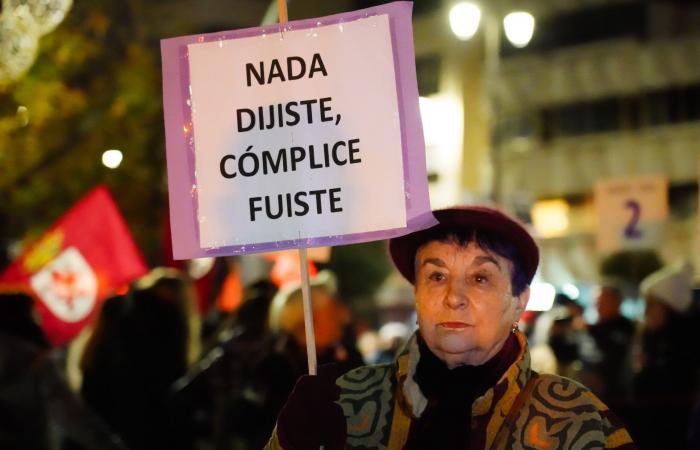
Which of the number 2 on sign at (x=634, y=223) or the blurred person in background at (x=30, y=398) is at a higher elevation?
the number 2 on sign at (x=634, y=223)

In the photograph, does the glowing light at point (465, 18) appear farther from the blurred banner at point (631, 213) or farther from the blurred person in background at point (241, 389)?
the blurred person in background at point (241, 389)

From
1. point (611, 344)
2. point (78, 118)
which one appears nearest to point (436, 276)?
point (611, 344)

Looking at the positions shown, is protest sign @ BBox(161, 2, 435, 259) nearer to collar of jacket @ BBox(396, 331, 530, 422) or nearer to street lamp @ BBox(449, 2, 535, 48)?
collar of jacket @ BBox(396, 331, 530, 422)

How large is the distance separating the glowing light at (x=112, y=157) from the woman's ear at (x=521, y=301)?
15807 mm

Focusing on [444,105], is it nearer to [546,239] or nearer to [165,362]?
[546,239]

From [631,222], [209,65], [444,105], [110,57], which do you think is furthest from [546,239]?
[209,65]

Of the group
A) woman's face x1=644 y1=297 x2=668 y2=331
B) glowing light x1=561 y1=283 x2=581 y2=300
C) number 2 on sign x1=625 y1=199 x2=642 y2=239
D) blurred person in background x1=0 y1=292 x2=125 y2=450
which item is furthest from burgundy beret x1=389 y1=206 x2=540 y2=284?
glowing light x1=561 y1=283 x2=581 y2=300

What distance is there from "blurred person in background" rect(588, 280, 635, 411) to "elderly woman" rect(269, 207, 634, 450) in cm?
809

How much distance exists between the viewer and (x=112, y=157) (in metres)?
19.2

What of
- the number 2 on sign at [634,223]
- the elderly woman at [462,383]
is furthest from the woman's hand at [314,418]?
the number 2 on sign at [634,223]

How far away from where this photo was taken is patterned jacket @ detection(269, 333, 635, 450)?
3293 mm

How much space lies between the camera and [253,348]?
7.88 m

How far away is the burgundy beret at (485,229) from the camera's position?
3.58 metres

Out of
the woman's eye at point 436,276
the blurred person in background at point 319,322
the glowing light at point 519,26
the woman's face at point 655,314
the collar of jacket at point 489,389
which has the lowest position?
the woman's face at point 655,314
